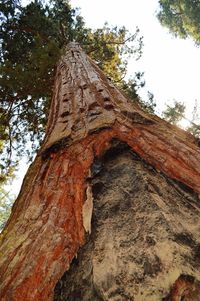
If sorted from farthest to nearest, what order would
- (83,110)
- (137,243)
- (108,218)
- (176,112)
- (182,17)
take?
(182,17)
(176,112)
(83,110)
(108,218)
(137,243)

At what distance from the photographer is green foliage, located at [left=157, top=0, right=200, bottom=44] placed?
55.3 feet

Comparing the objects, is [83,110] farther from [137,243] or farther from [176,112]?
[176,112]

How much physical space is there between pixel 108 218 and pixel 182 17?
1960 centimetres

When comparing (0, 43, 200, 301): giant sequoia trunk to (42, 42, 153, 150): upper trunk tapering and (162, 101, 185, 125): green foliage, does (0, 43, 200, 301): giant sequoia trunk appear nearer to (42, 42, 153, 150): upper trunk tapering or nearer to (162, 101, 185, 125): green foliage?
(42, 42, 153, 150): upper trunk tapering

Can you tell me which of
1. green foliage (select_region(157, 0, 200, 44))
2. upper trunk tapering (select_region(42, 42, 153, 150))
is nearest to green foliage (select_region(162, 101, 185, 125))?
green foliage (select_region(157, 0, 200, 44))

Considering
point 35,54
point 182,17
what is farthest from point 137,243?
point 182,17

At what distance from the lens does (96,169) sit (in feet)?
5.40

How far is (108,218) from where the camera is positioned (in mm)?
1336

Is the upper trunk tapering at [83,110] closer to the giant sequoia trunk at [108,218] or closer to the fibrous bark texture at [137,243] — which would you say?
the giant sequoia trunk at [108,218]

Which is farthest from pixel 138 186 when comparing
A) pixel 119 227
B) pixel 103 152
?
pixel 103 152

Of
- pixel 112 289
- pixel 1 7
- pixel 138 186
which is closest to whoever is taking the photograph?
pixel 112 289

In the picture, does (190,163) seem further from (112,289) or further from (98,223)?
(112,289)

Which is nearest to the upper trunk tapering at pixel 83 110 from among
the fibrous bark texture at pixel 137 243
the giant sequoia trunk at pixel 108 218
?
the giant sequoia trunk at pixel 108 218

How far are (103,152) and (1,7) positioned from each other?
25.7ft
